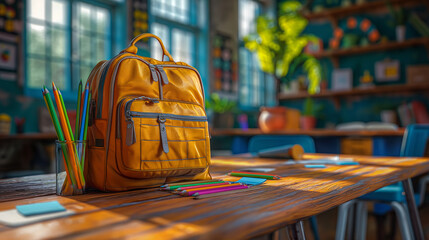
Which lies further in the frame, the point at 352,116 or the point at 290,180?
the point at 352,116

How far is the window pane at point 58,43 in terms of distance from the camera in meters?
3.84

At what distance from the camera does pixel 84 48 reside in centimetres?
407

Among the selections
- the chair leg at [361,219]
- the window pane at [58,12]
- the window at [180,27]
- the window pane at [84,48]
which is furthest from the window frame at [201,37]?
the chair leg at [361,219]

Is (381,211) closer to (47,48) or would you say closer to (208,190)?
(208,190)

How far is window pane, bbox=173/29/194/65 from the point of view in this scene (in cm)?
499

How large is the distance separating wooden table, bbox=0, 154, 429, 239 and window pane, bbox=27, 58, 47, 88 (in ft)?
10.0

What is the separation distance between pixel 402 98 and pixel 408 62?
447 mm

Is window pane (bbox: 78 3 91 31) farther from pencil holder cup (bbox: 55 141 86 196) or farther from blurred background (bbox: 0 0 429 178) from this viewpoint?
pencil holder cup (bbox: 55 141 86 196)

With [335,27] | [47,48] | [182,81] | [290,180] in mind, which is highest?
[335,27]

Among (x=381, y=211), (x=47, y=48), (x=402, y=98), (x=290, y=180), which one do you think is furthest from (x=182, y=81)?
(x=402, y=98)

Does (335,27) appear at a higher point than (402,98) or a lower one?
higher

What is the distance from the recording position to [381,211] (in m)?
1.85

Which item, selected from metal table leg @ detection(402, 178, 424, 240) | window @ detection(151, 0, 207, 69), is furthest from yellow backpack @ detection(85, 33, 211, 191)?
window @ detection(151, 0, 207, 69)

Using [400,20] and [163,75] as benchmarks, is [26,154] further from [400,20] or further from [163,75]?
[400,20]
